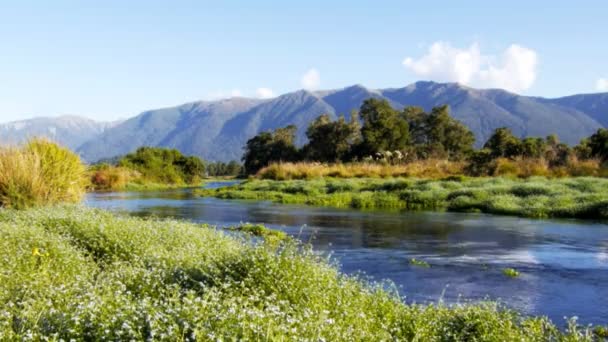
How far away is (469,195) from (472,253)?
575 inches

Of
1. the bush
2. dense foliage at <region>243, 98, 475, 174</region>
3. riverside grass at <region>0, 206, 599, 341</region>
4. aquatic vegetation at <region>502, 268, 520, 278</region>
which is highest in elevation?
dense foliage at <region>243, 98, 475, 174</region>

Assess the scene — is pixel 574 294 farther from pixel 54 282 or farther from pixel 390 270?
pixel 54 282

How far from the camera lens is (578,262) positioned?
545 inches

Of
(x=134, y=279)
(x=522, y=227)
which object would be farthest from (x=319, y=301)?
(x=522, y=227)

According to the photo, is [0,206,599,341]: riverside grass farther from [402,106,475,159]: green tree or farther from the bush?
Answer: [402,106,475,159]: green tree

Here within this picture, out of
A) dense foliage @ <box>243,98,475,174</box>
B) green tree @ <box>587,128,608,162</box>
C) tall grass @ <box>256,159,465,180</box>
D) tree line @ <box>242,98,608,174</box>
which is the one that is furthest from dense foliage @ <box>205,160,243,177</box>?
green tree @ <box>587,128,608,162</box>

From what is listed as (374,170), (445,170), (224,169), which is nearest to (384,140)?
(374,170)

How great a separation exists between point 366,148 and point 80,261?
54.0 meters

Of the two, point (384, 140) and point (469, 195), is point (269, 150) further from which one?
point (469, 195)

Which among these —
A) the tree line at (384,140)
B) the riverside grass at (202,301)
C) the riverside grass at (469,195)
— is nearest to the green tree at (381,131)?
the tree line at (384,140)

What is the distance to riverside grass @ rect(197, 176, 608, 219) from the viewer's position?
25203 mm

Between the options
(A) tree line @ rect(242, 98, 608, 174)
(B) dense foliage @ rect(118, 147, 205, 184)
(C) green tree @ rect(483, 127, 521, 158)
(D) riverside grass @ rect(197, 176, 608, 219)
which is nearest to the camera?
(D) riverside grass @ rect(197, 176, 608, 219)

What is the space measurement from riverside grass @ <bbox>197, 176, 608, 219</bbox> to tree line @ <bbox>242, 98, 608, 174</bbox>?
578 inches

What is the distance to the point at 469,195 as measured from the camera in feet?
96.2
